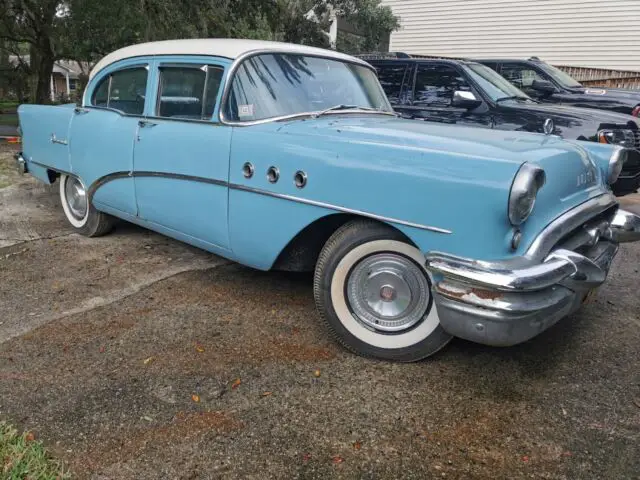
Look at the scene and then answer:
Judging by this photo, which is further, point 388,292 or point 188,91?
point 188,91

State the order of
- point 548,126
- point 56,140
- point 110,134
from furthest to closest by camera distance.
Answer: point 548,126 < point 56,140 < point 110,134

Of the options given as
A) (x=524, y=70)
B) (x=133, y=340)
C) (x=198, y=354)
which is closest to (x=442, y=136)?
(x=198, y=354)

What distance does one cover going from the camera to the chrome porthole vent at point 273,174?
3.20 m

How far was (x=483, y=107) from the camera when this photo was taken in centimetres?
673

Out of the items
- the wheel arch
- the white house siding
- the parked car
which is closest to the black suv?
the parked car

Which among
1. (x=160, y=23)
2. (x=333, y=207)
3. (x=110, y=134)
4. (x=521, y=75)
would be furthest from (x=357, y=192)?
(x=160, y=23)

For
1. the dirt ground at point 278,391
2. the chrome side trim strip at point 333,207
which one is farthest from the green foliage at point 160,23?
the chrome side trim strip at point 333,207

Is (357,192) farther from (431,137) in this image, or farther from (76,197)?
(76,197)

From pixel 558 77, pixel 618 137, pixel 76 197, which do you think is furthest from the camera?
pixel 558 77

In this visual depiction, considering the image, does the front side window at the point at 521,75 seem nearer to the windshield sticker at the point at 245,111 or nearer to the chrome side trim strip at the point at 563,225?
the chrome side trim strip at the point at 563,225

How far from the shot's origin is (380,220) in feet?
9.27

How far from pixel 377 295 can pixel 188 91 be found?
6.95ft

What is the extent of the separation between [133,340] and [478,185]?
2.16 m

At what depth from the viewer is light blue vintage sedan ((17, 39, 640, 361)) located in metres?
2.50
